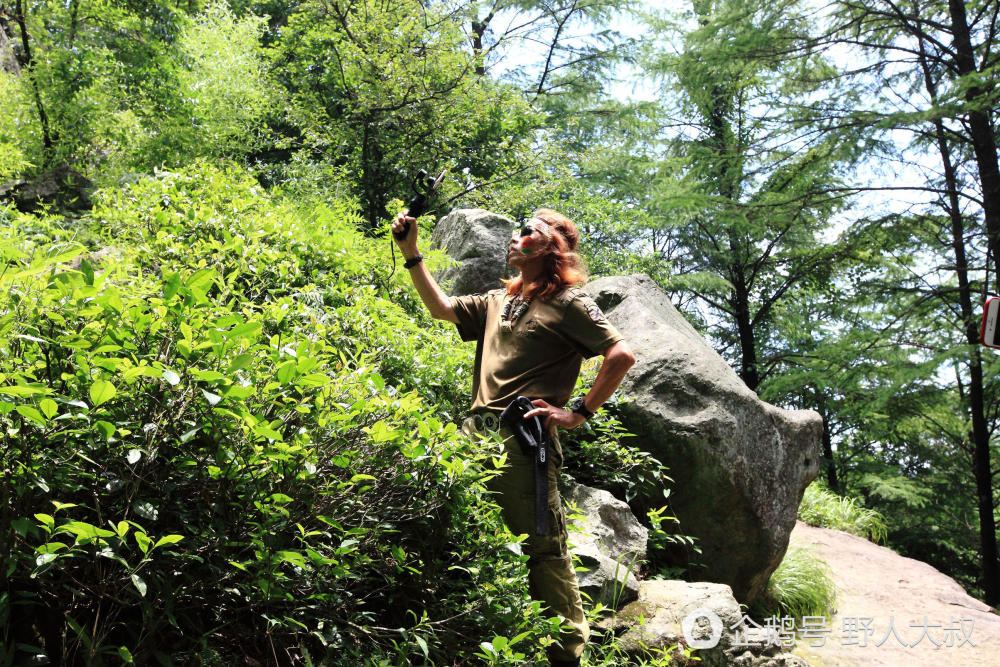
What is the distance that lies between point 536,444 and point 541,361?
0.40 metres

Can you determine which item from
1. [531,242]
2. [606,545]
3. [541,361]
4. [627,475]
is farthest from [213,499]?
[627,475]

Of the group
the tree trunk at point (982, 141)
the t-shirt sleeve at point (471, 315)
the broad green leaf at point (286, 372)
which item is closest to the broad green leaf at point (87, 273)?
the broad green leaf at point (286, 372)

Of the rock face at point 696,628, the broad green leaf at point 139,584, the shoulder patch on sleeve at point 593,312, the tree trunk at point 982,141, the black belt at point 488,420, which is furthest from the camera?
the tree trunk at point 982,141

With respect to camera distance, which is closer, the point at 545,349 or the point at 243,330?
the point at 243,330

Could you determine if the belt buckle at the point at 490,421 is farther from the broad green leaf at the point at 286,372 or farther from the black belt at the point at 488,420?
the broad green leaf at the point at 286,372

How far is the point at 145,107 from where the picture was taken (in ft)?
28.7

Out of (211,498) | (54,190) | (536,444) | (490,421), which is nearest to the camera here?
(211,498)

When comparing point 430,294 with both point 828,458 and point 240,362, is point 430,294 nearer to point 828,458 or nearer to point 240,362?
point 240,362

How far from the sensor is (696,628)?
4.06 metres

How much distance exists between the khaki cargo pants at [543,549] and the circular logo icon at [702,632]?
1330mm

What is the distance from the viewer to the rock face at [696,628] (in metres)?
3.94

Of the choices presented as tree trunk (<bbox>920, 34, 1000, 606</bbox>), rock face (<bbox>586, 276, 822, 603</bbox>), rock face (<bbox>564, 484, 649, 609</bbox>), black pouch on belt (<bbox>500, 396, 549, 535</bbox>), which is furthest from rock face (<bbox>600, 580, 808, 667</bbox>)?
tree trunk (<bbox>920, 34, 1000, 606</bbox>)

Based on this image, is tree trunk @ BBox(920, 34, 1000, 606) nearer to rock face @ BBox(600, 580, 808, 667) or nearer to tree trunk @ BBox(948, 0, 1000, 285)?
tree trunk @ BBox(948, 0, 1000, 285)

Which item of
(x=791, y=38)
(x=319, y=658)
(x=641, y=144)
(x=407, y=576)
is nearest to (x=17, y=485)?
(x=319, y=658)
